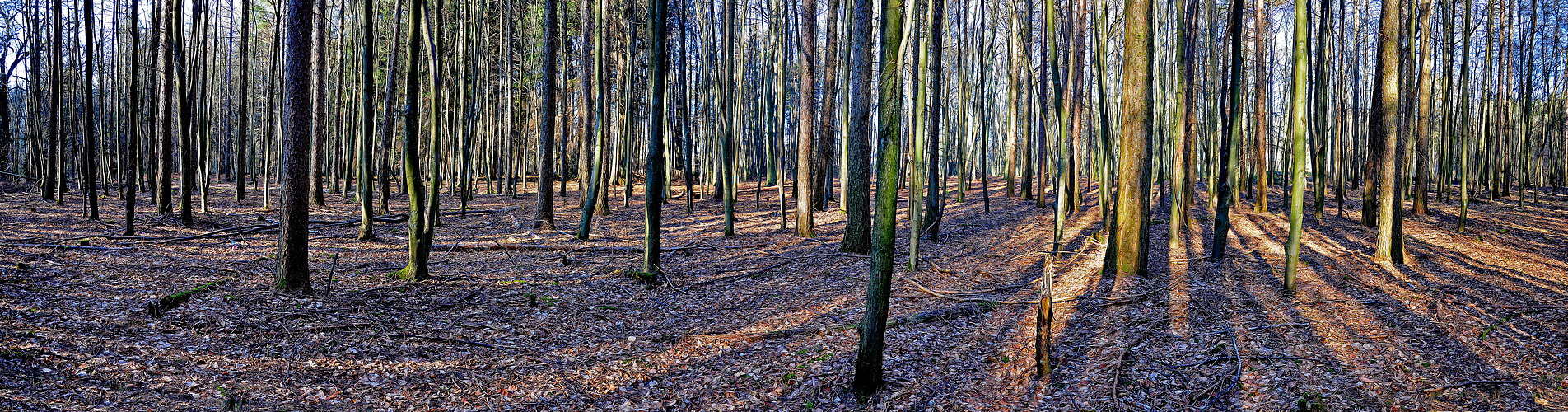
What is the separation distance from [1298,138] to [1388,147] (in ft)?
10.7

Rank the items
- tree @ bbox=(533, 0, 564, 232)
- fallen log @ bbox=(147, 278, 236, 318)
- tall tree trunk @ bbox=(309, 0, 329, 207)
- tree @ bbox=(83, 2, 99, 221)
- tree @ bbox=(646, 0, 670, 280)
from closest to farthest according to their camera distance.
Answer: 1. fallen log @ bbox=(147, 278, 236, 318)
2. tree @ bbox=(646, 0, 670, 280)
3. tree @ bbox=(83, 2, 99, 221)
4. tree @ bbox=(533, 0, 564, 232)
5. tall tree trunk @ bbox=(309, 0, 329, 207)

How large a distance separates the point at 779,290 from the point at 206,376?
5.42 metres

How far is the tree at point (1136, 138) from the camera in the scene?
26.4ft


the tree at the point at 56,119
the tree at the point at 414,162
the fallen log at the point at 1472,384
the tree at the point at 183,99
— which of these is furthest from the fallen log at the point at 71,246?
the fallen log at the point at 1472,384

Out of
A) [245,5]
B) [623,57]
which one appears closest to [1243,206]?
[623,57]

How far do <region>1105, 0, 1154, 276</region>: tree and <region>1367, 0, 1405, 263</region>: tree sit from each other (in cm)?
355

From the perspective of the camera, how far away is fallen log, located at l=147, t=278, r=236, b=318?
18.9ft

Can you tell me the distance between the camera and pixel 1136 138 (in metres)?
8.12

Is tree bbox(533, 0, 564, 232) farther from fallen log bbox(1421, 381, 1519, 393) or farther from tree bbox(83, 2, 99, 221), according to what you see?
fallen log bbox(1421, 381, 1519, 393)

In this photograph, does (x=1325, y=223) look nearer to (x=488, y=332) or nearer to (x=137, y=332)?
(x=488, y=332)

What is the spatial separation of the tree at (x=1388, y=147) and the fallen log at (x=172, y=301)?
13.0m

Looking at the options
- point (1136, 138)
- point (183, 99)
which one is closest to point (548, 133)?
point (183, 99)

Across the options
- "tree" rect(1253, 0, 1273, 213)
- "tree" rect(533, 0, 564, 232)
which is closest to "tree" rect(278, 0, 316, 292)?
"tree" rect(533, 0, 564, 232)

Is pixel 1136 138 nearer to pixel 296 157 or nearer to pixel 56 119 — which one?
pixel 296 157
